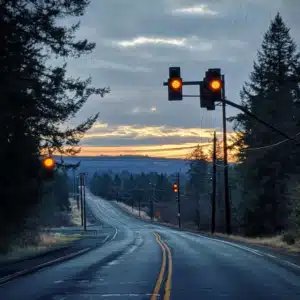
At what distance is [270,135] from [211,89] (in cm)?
3789

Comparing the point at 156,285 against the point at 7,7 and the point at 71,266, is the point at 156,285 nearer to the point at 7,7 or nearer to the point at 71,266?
the point at 71,266

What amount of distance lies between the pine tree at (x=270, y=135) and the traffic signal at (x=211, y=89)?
35009 mm

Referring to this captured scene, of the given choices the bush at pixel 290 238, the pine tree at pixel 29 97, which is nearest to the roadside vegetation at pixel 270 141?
the bush at pixel 290 238

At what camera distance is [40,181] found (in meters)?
31.4

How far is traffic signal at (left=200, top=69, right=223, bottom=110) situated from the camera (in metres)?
19.9

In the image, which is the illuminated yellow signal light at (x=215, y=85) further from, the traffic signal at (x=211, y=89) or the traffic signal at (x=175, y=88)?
the traffic signal at (x=175, y=88)

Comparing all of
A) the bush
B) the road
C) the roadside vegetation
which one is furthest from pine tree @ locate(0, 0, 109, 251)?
the roadside vegetation

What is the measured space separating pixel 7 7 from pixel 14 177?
22.6 feet

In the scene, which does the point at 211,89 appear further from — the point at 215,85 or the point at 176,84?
the point at 176,84

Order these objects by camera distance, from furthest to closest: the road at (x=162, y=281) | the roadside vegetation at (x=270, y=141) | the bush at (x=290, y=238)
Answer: the roadside vegetation at (x=270, y=141)
the bush at (x=290, y=238)
the road at (x=162, y=281)

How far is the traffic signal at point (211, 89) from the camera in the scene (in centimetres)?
1991

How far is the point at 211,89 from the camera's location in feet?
65.4

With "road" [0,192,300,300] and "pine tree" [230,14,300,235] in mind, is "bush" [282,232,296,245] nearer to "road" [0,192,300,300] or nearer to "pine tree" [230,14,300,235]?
"road" [0,192,300,300]

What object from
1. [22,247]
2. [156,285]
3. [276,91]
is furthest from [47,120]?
[276,91]
